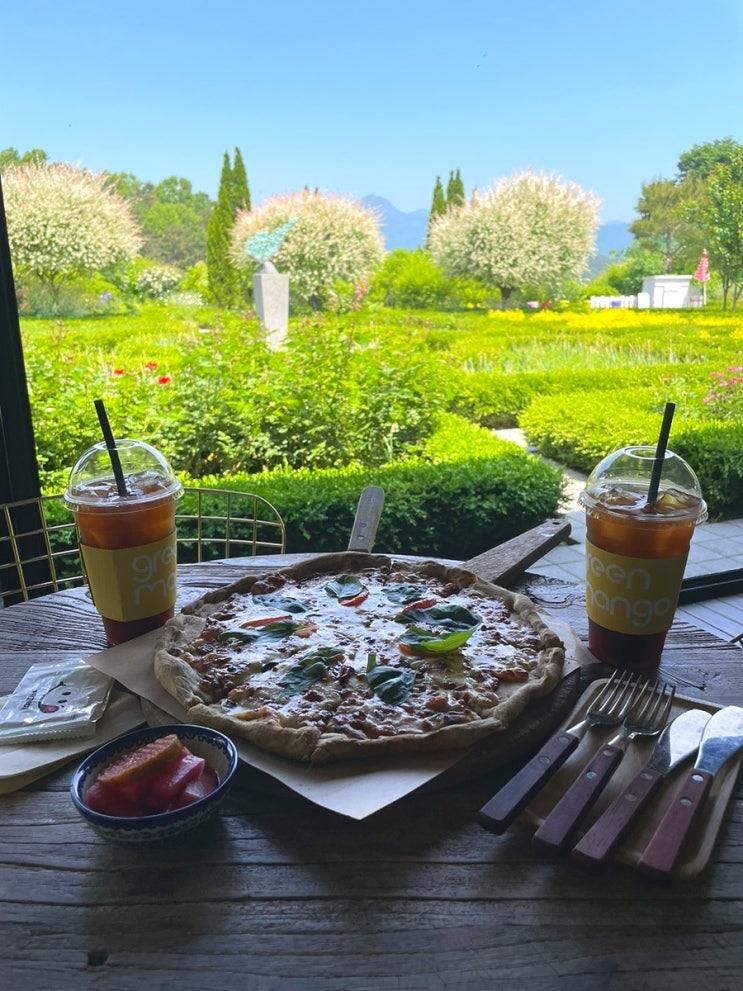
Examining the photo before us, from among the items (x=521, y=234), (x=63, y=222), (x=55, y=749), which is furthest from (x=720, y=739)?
(x=521, y=234)

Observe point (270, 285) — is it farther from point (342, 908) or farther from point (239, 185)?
point (342, 908)

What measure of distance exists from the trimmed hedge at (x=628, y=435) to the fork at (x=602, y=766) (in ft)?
12.4

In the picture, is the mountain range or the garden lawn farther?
the mountain range

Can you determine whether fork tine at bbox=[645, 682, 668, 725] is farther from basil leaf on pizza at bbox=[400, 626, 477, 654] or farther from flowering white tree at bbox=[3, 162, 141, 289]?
flowering white tree at bbox=[3, 162, 141, 289]

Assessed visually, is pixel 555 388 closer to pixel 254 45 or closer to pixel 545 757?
pixel 254 45

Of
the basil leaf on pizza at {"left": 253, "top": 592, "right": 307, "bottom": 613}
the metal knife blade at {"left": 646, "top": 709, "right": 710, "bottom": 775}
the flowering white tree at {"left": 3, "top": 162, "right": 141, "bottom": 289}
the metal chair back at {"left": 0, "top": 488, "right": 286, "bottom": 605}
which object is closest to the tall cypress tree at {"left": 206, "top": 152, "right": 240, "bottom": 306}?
the flowering white tree at {"left": 3, "top": 162, "right": 141, "bottom": 289}

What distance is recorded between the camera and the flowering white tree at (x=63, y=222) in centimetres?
297

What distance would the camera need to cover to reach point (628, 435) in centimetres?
496

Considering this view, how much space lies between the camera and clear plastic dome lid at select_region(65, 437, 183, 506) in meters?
1.28

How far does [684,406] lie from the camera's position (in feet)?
17.9

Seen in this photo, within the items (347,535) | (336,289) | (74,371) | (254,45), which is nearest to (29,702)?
(347,535)

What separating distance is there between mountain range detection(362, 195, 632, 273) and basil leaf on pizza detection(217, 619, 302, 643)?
386 cm

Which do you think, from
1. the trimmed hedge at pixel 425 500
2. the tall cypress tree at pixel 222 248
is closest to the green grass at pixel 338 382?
the tall cypress tree at pixel 222 248

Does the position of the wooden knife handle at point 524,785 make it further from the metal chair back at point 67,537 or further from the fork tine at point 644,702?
the metal chair back at point 67,537
